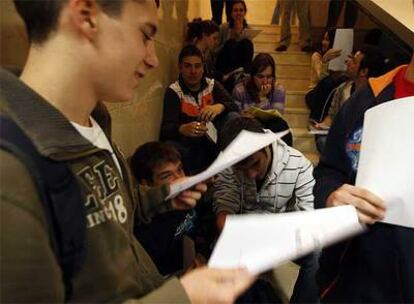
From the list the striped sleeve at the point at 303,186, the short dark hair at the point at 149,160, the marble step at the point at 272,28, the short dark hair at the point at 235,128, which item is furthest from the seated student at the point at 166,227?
the marble step at the point at 272,28

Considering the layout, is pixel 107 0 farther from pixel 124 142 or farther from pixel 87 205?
pixel 124 142

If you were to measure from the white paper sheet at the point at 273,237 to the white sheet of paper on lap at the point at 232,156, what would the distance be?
0.12 m

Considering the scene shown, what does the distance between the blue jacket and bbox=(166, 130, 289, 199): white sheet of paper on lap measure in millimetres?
205

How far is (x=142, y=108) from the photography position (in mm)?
2100

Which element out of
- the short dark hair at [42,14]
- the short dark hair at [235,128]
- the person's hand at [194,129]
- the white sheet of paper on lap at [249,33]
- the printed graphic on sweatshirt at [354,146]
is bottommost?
the person's hand at [194,129]

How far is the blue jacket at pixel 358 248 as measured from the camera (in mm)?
847

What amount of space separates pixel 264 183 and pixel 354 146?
83cm

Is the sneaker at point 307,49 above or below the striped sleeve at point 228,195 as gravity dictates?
above

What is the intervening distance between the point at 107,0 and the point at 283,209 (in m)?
1.39

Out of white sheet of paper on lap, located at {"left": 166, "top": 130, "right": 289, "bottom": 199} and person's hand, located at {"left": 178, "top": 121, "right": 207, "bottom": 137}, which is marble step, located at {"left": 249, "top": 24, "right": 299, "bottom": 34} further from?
white sheet of paper on lap, located at {"left": 166, "top": 130, "right": 289, "bottom": 199}

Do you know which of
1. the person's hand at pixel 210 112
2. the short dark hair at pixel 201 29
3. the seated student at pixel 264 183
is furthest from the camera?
the short dark hair at pixel 201 29

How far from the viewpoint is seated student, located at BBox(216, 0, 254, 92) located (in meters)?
2.86

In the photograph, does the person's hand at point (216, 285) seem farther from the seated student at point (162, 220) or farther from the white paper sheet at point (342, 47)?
the white paper sheet at point (342, 47)

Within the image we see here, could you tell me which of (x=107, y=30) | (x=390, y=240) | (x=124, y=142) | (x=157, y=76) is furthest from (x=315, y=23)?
(x=107, y=30)
